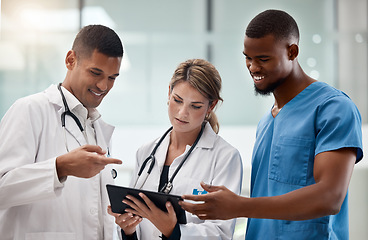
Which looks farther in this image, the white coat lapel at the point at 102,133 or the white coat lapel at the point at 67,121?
the white coat lapel at the point at 102,133

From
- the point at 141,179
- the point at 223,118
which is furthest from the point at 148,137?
the point at 141,179

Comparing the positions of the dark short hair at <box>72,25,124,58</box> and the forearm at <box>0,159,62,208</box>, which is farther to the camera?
the dark short hair at <box>72,25,124,58</box>

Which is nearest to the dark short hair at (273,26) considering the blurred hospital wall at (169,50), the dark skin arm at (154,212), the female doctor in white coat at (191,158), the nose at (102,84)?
the female doctor in white coat at (191,158)

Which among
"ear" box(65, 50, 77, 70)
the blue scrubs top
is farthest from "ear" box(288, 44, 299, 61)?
"ear" box(65, 50, 77, 70)

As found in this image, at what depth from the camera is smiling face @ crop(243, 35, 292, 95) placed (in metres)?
1.44

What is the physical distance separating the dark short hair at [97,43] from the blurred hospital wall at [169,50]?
1.89m

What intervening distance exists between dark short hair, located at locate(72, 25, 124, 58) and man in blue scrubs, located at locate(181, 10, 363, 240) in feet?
1.83

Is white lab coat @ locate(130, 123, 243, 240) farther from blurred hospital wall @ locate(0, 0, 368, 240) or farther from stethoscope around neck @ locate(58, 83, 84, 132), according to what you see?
blurred hospital wall @ locate(0, 0, 368, 240)

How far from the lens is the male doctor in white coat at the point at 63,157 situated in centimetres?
130

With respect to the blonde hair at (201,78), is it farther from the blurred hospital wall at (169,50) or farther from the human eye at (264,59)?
the blurred hospital wall at (169,50)

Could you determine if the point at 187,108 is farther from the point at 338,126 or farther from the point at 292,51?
the point at 338,126

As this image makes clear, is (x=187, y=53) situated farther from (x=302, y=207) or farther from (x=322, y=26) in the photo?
(x=302, y=207)

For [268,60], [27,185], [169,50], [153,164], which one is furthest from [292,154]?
[169,50]

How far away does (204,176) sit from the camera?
162 centimetres
